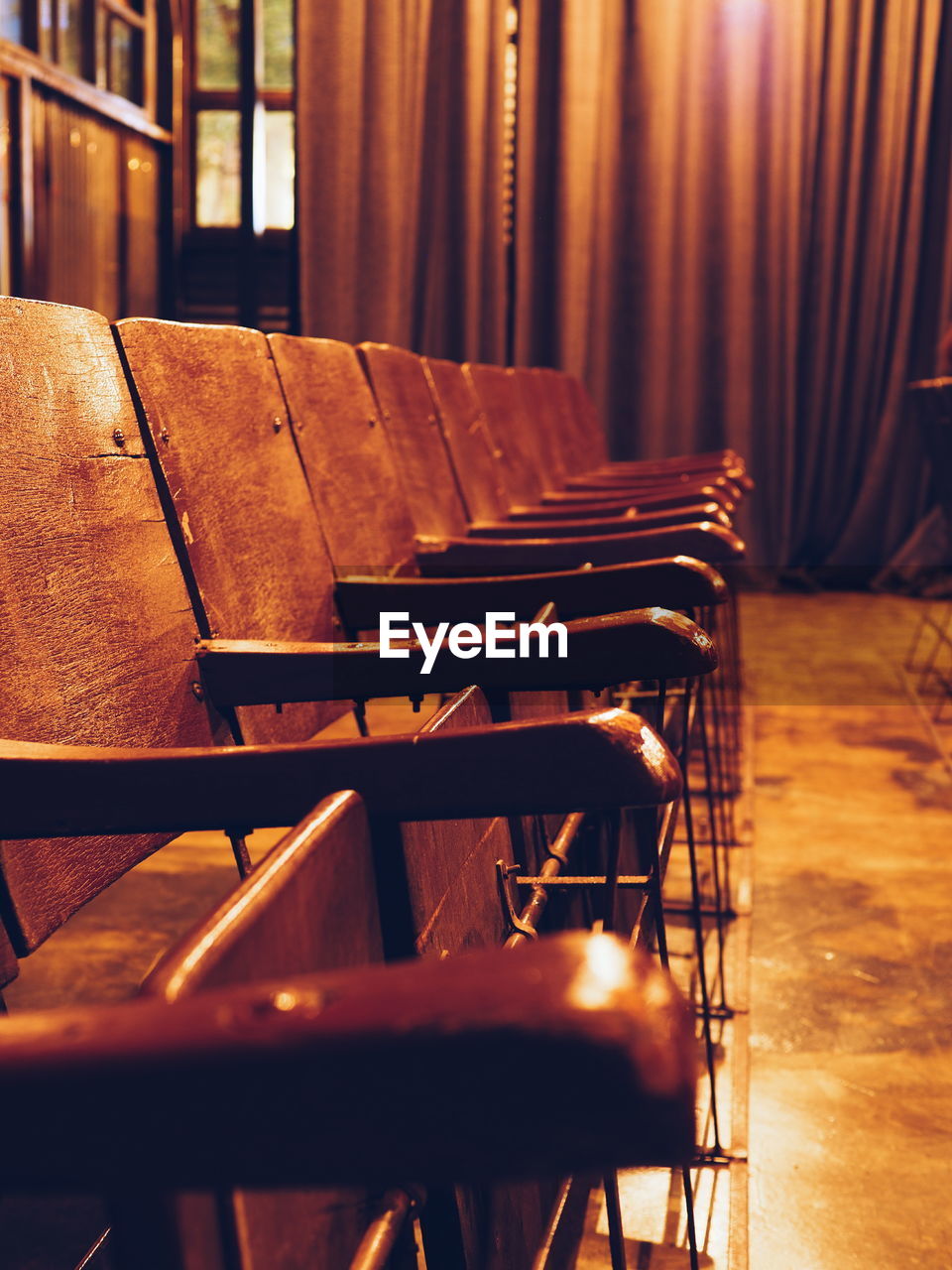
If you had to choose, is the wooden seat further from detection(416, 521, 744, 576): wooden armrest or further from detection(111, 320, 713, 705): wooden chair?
detection(416, 521, 744, 576): wooden armrest

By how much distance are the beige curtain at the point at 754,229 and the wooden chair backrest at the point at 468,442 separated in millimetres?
3593

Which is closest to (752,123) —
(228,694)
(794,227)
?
(794,227)

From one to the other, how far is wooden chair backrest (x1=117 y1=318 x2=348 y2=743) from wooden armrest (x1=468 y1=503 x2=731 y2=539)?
74 cm

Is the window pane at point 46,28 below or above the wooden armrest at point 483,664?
above

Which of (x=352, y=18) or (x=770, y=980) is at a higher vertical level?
(x=352, y=18)

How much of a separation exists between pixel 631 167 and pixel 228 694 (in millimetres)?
5886

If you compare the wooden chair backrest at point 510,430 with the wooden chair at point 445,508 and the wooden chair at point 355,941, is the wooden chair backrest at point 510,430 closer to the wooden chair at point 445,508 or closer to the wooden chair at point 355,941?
the wooden chair at point 445,508

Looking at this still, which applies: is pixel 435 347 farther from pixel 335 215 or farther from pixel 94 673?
pixel 94 673

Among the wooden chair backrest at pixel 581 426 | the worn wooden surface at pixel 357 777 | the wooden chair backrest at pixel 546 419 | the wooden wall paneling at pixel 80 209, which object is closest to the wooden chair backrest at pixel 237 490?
the worn wooden surface at pixel 357 777

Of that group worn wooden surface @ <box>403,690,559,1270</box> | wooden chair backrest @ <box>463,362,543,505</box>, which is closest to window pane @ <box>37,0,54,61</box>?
wooden chair backrest @ <box>463,362,543,505</box>

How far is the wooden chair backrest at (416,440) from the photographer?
7.03 ft

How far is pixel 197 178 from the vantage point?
6539 millimetres

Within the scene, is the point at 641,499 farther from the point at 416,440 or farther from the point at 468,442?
the point at 416,440

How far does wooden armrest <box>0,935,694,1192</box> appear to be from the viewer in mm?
322
